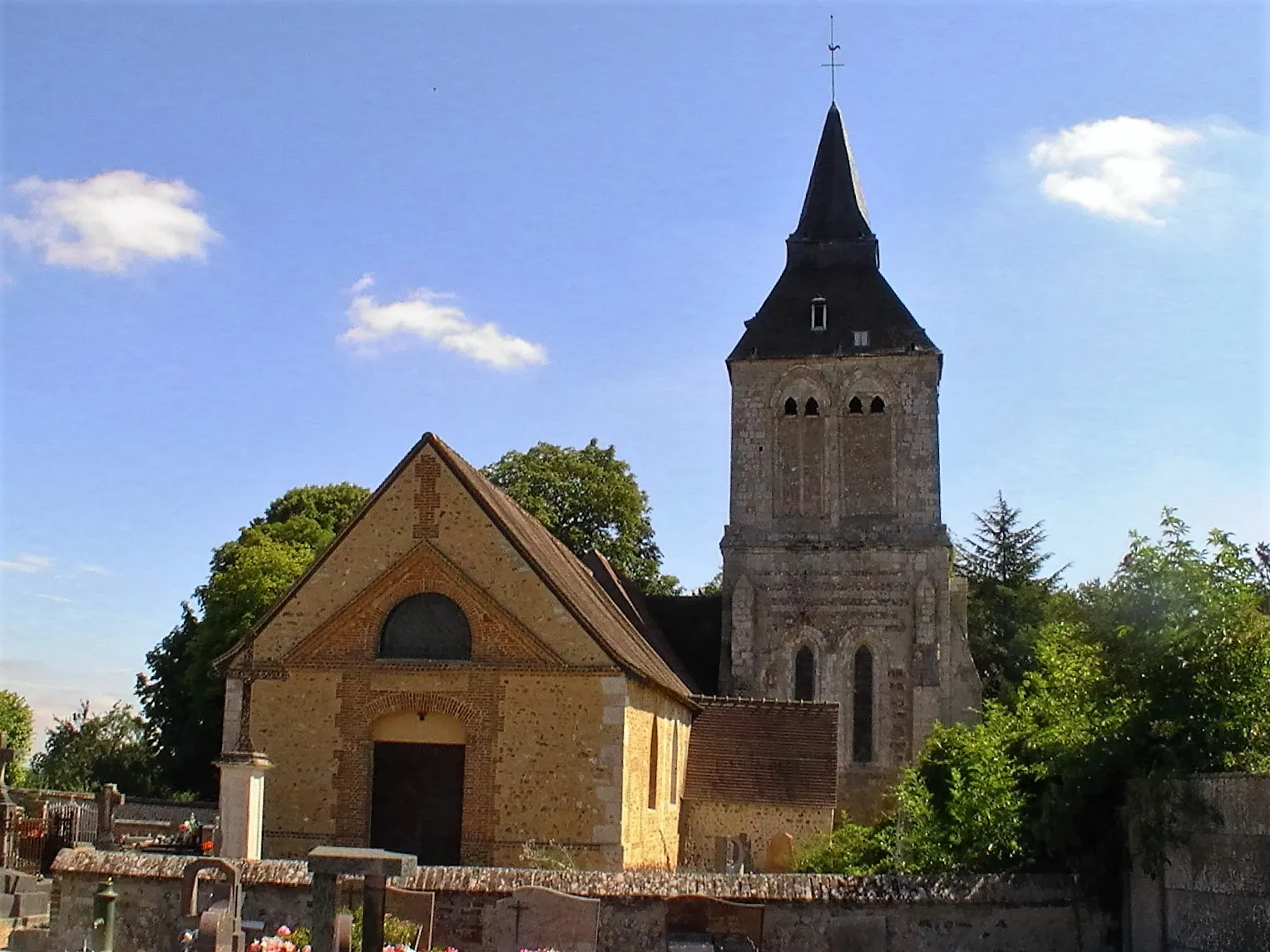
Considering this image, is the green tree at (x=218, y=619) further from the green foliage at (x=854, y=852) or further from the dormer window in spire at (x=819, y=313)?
the green foliage at (x=854, y=852)

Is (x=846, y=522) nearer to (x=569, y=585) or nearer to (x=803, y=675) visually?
(x=803, y=675)

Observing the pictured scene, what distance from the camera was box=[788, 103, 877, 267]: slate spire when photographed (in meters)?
34.2

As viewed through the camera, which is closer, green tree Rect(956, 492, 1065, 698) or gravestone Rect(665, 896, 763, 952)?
gravestone Rect(665, 896, 763, 952)

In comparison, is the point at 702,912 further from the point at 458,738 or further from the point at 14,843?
the point at 14,843

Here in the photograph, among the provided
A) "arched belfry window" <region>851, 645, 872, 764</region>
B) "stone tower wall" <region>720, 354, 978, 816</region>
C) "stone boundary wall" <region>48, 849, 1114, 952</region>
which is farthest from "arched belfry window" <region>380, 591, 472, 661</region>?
"arched belfry window" <region>851, 645, 872, 764</region>

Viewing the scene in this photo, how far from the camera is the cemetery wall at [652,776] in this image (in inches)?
822

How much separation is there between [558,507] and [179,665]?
13498 millimetres

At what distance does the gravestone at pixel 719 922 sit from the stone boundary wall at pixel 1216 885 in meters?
3.74

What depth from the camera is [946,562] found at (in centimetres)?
3095

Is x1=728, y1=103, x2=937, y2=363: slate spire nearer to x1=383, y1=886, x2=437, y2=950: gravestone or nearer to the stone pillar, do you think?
the stone pillar

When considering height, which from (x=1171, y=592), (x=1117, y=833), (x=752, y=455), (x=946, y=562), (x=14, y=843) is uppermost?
(x=752, y=455)

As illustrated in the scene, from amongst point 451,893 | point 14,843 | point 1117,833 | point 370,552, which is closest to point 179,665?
point 14,843

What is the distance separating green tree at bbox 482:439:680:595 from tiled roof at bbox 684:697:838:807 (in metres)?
18.2

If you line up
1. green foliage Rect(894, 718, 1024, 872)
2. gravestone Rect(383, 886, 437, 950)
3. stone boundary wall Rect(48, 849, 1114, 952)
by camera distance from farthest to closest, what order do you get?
green foliage Rect(894, 718, 1024, 872)
stone boundary wall Rect(48, 849, 1114, 952)
gravestone Rect(383, 886, 437, 950)
